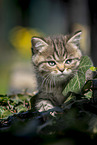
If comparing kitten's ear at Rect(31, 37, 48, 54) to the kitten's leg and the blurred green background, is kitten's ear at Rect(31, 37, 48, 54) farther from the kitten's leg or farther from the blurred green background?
the blurred green background

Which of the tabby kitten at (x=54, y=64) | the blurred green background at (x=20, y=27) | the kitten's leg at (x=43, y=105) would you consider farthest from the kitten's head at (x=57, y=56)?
the blurred green background at (x=20, y=27)

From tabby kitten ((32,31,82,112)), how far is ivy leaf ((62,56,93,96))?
0.06 metres

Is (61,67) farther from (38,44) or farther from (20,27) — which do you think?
(20,27)

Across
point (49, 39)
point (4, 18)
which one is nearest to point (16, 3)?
point (4, 18)

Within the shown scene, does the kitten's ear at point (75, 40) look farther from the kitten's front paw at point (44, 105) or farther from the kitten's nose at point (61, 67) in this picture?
the kitten's front paw at point (44, 105)

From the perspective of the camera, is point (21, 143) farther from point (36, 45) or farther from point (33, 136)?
point (36, 45)

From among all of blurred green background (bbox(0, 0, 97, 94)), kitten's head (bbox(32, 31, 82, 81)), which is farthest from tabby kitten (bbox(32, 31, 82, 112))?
blurred green background (bbox(0, 0, 97, 94))

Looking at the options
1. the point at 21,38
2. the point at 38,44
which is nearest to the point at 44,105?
the point at 38,44

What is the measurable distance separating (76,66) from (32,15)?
208 inches

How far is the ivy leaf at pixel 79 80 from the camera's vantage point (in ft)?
5.25

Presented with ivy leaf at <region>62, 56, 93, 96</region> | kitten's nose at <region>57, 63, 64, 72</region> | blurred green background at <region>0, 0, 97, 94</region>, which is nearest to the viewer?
ivy leaf at <region>62, 56, 93, 96</region>

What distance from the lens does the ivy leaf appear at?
63.1 inches

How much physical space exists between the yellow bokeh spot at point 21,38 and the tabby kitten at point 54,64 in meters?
4.87

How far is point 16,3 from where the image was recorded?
701cm
